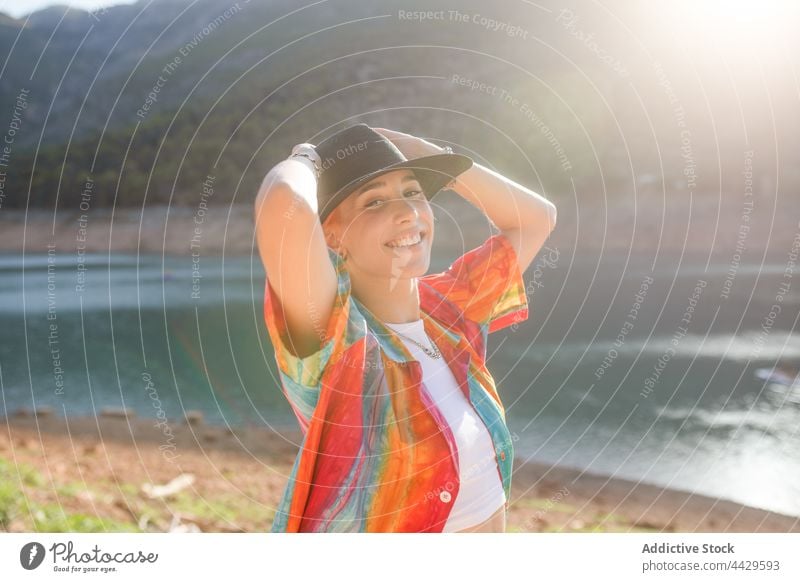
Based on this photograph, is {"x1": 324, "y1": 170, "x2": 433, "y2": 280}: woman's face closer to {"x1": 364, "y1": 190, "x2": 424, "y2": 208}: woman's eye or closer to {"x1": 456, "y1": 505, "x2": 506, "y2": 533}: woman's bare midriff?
{"x1": 364, "y1": 190, "x2": 424, "y2": 208}: woman's eye

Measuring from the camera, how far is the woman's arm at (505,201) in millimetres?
1616

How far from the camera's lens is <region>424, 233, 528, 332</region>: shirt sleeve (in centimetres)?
167

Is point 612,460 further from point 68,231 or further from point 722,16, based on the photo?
point 68,231

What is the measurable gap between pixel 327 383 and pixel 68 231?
9383 millimetres

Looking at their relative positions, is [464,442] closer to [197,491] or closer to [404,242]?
[404,242]

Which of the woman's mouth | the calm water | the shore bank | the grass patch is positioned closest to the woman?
the woman's mouth

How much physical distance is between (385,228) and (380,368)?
0.89 ft

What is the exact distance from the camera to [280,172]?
1214 millimetres

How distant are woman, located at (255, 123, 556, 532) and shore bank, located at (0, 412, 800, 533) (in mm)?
1578

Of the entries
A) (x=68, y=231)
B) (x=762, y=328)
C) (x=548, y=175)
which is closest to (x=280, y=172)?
(x=762, y=328)

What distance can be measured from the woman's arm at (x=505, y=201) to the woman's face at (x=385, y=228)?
0.46 ft

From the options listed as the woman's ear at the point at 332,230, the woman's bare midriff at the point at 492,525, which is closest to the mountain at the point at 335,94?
the woman's ear at the point at 332,230

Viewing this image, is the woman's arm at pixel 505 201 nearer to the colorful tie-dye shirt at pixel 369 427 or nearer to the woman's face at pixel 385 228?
the woman's face at pixel 385 228

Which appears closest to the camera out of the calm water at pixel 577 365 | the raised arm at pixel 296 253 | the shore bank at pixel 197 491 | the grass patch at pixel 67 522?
the raised arm at pixel 296 253
